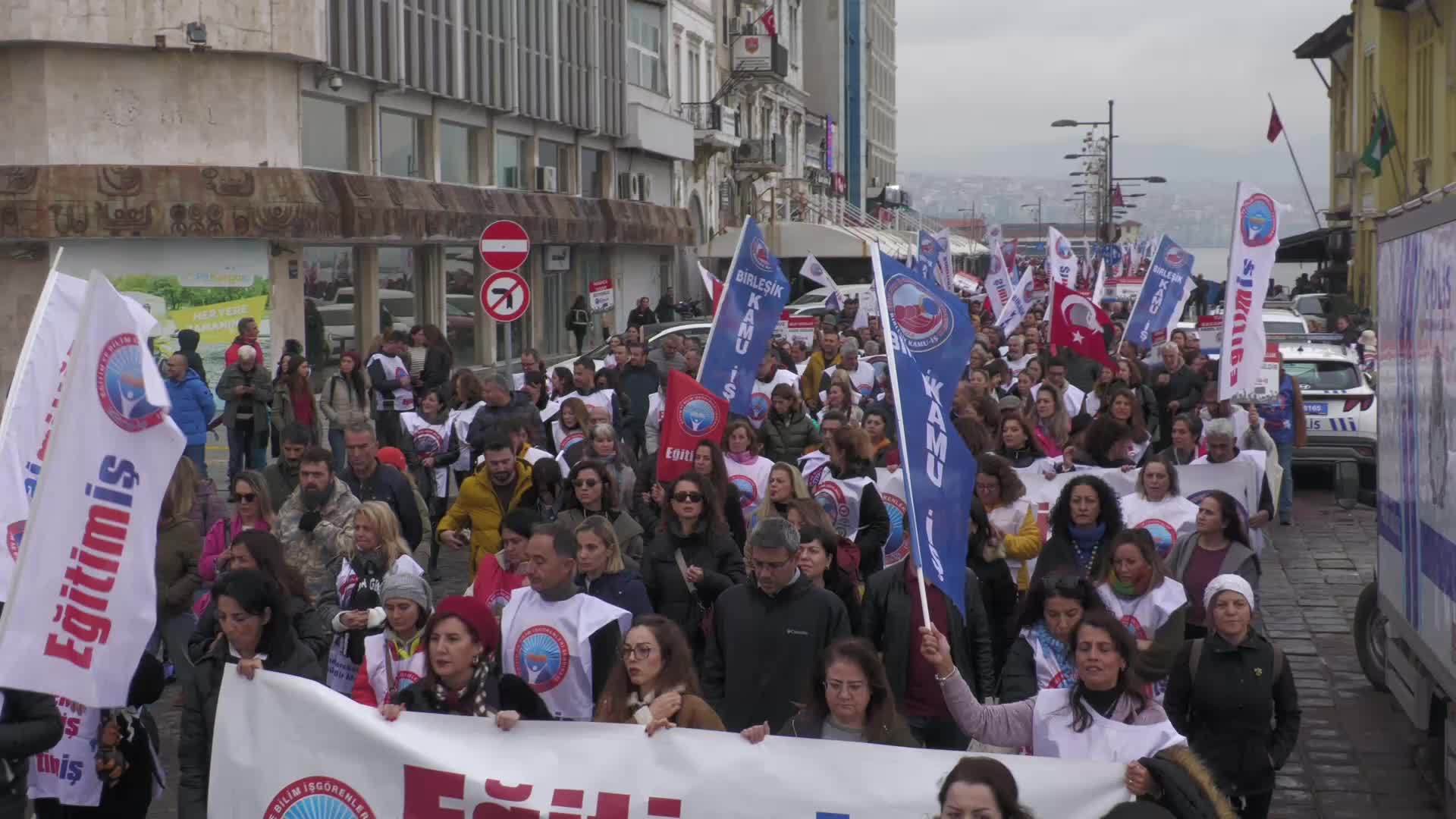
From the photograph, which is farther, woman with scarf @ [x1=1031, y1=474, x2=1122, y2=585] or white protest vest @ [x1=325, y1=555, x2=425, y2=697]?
woman with scarf @ [x1=1031, y1=474, x2=1122, y2=585]

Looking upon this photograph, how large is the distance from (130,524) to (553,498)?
14.5ft

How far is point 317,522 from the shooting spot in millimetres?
8680

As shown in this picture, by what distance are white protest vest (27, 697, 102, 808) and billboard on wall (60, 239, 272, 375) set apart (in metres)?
18.8

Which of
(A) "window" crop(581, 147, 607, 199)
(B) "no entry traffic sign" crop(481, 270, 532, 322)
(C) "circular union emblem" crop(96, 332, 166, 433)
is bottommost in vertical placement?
(C) "circular union emblem" crop(96, 332, 166, 433)

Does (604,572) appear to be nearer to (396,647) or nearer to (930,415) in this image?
(396,647)

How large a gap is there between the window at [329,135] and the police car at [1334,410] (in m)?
15.2

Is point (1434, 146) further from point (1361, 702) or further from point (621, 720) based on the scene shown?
point (621, 720)

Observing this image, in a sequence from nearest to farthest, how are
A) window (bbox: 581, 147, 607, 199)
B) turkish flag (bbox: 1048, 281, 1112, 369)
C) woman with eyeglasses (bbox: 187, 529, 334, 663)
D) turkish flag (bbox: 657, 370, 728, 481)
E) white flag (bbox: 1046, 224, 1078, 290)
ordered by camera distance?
woman with eyeglasses (bbox: 187, 529, 334, 663)
turkish flag (bbox: 657, 370, 728, 481)
turkish flag (bbox: 1048, 281, 1112, 369)
white flag (bbox: 1046, 224, 1078, 290)
window (bbox: 581, 147, 607, 199)

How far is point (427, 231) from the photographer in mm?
31297

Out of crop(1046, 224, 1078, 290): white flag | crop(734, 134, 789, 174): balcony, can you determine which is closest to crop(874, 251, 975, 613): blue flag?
crop(1046, 224, 1078, 290): white flag

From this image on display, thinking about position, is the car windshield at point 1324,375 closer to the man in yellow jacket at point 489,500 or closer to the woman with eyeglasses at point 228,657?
the man in yellow jacket at point 489,500

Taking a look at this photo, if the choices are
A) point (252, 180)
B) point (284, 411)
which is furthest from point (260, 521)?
point (252, 180)

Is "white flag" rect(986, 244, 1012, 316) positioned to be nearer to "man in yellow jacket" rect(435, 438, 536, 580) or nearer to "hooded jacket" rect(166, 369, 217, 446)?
"hooded jacket" rect(166, 369, 217, 446)

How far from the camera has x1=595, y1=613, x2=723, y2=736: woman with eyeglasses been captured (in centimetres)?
601
